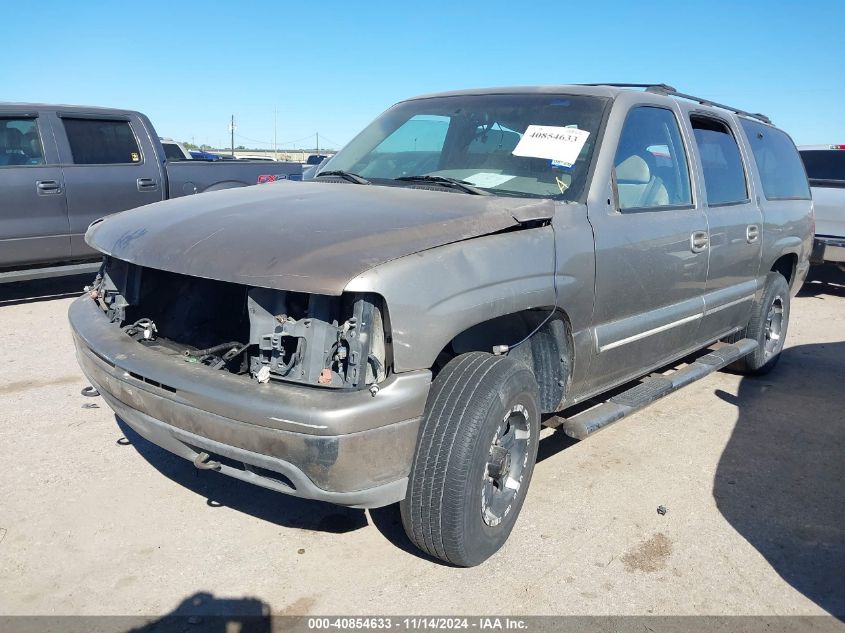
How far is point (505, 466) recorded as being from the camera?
2.97 m

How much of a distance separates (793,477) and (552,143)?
2.26 metres

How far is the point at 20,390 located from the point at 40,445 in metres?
1.02

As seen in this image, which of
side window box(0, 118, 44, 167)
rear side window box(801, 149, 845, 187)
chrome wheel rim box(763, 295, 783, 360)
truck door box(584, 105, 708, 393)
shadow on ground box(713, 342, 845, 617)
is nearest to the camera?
shadow on ground box(713, 342, 845, 617)

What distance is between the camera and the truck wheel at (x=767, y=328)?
5.38 m

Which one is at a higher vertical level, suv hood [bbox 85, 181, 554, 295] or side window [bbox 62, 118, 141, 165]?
side window [bbox 62, 118, 141, 165]

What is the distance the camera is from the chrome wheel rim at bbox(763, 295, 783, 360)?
224 inches

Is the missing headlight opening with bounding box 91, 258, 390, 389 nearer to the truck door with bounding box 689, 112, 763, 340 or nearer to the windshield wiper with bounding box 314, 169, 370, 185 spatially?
the windshield wiper with bounding box 314, 169, 370, 185

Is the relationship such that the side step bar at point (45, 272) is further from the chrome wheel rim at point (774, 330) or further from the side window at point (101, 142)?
the chrome wheel rim at point (774, 330)

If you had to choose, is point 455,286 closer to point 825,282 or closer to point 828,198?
point 828,198

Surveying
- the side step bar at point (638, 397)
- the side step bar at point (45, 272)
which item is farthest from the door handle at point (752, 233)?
the side step bar at point (45, 272)

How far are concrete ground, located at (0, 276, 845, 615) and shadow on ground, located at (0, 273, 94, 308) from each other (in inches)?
125

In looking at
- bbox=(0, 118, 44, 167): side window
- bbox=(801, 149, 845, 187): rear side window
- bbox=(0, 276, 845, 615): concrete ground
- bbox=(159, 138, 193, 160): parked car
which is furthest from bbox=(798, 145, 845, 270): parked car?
bbox=(159, 138, 193, 160): parked car

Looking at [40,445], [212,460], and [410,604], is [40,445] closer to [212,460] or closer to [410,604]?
[212,460]

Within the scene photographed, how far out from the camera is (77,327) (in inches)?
127
